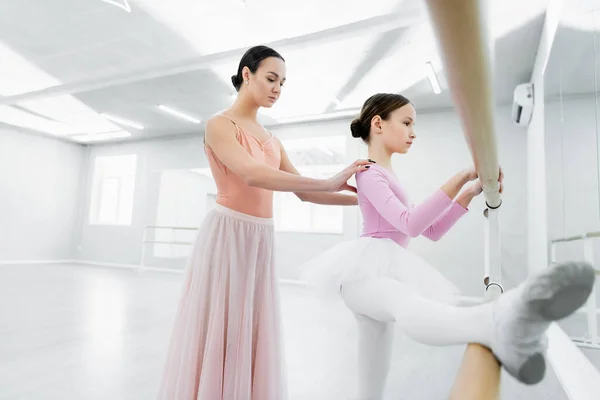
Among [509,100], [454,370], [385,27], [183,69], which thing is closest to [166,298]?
[183,69]

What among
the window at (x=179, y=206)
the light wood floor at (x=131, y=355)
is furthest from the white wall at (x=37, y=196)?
the light wood floor at (x=131, y=355)

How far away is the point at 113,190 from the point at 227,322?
9.41m

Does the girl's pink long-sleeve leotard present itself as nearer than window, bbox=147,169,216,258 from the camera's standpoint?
Yes

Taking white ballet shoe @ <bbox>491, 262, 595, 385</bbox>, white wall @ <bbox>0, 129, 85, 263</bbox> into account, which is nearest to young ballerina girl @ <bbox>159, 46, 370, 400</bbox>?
white ballet shoe @ <bbox>491, 262, 595, 385</bbox>

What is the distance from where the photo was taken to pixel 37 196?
8781mm

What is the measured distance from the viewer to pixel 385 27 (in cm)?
364

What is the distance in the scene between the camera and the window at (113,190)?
9.08 m

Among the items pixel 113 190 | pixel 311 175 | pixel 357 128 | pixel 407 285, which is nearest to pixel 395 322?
pixel 407 285

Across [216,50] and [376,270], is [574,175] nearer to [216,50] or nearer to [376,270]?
[376,270]

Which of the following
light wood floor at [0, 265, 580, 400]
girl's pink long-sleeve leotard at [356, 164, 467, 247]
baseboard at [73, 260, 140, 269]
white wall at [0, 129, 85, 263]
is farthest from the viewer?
baseboard at [73, 260, 140, 269]

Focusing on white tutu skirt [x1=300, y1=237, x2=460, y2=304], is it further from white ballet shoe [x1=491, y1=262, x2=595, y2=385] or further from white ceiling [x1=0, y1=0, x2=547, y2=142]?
white ceiling [x1=0, y1=0, x2=547, y2=142]

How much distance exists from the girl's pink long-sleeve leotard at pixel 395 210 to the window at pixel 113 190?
869 cm

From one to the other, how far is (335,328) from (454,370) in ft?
3.78

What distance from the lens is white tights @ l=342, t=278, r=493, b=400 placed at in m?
0.57
